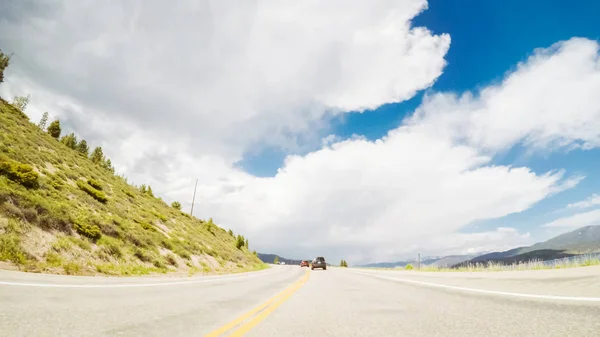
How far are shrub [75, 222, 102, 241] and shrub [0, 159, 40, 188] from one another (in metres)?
3.29

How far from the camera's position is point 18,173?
15.9m

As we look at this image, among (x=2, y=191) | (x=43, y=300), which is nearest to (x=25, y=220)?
(x=2, y=191)

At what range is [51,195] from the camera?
58.1ft

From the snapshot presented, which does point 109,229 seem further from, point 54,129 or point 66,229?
point 54,129

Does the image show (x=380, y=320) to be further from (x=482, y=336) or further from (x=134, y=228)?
(x=134, y=228)

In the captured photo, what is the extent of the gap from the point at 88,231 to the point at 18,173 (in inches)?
178

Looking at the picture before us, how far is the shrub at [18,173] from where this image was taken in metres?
15.6

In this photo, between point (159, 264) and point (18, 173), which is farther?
point (159, 264)

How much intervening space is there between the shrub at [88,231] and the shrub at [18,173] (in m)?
3.29

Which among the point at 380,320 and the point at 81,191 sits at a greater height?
the point at 81,191

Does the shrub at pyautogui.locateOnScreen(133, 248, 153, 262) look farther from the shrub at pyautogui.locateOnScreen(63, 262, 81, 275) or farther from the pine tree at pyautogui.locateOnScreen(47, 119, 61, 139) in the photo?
the pine tree at pyautogui.locateOnScreen(47, 119, 61, 139)

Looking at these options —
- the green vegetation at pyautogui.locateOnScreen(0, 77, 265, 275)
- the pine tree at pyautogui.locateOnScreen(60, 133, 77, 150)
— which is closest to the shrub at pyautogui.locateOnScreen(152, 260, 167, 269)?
the green vegetation at pyautogui.locateOnScreen(0, 77, 265, 275)

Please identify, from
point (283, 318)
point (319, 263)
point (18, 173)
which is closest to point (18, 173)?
point (18, 173)

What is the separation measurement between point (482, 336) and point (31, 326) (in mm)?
4924
